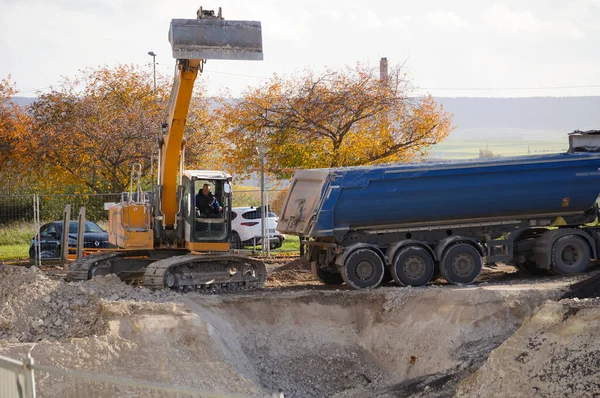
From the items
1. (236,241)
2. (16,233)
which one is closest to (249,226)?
(236,241)

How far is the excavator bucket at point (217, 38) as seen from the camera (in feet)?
56.4

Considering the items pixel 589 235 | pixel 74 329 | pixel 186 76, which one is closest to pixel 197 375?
pixel 74 329

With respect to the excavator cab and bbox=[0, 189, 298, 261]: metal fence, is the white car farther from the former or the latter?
the excavator cab

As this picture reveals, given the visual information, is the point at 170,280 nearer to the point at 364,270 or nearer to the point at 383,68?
the point at 364,270

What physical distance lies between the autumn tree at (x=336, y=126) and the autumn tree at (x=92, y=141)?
3596mm

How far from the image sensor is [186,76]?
736 inches

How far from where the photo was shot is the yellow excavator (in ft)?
63.7

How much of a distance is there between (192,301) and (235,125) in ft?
59.4

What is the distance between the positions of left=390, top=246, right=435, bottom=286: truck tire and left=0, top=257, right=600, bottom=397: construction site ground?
146 centimetres

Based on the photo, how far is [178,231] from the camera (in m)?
20.2

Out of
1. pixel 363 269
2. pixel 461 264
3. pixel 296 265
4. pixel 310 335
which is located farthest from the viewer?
pixel 296 265

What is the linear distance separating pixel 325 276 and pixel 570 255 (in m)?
5.72

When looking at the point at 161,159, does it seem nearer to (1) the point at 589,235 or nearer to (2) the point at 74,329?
(2) the point at 74,329

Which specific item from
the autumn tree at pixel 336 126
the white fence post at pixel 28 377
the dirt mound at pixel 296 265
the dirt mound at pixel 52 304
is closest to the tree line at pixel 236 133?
the autumn tree at pixel 336 126
